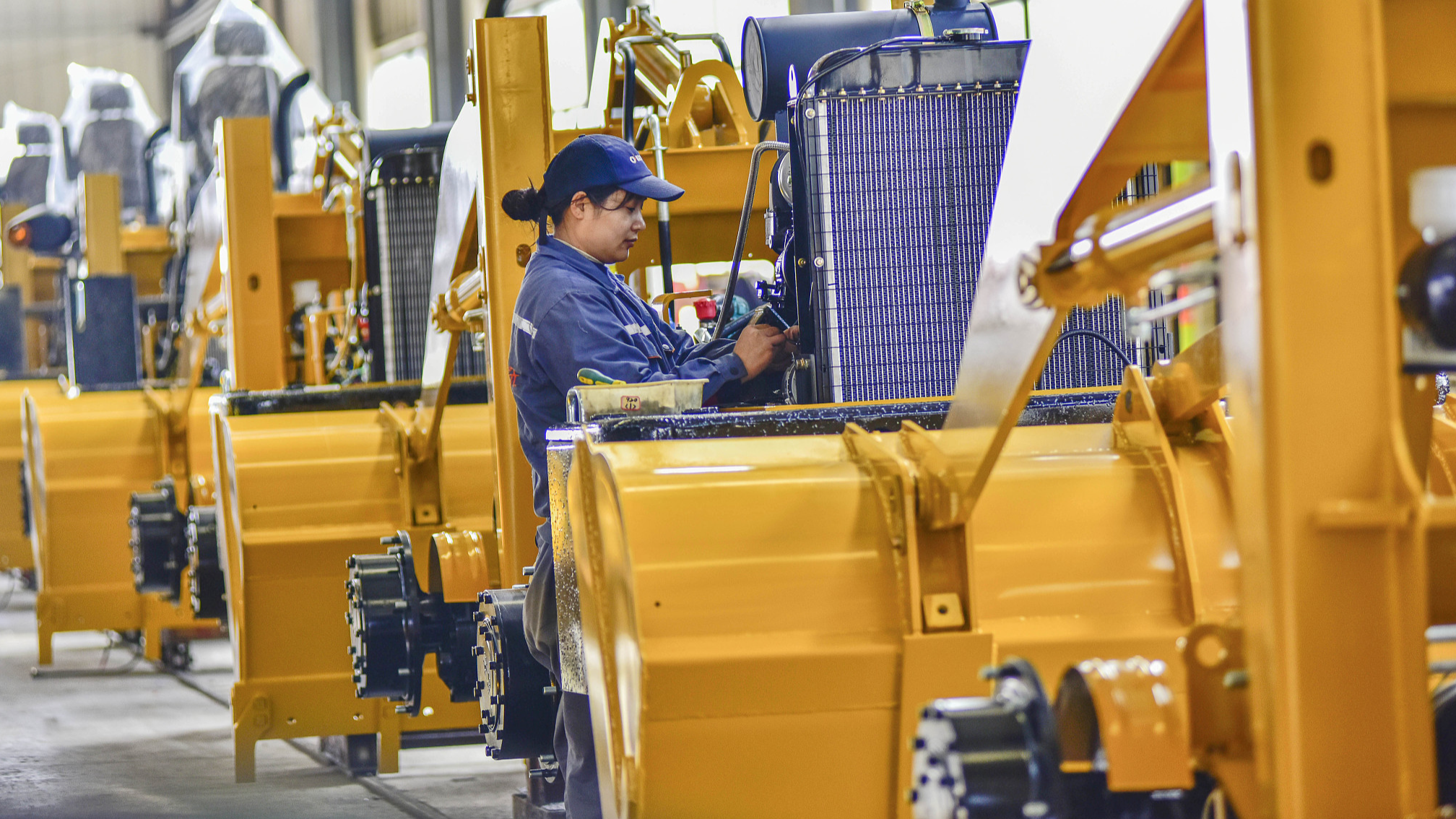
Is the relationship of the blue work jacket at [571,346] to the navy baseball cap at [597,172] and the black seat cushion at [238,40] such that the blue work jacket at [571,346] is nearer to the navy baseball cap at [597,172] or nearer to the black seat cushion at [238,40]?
the navy baseball cap at [597,172]

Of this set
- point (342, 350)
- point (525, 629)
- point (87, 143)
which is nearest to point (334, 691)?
point (342, 350)

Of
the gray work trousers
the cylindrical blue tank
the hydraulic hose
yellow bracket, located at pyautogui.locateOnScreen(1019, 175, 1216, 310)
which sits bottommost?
the gray work trousers

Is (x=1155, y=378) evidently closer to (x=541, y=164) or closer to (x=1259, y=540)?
(x=1259, y=540)

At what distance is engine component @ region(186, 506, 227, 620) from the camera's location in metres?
5.70

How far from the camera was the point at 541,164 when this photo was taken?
12.7ft

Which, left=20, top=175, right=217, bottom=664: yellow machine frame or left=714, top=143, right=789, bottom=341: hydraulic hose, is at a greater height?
left=714, top=143, right=789, bottom=341: hydraulic hose

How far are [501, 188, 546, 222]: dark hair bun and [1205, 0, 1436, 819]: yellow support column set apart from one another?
241 cm

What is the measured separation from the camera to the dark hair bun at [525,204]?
373 centimetres

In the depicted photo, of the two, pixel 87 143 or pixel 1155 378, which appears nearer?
pixel 1155 378

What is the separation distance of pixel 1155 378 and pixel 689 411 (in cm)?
74

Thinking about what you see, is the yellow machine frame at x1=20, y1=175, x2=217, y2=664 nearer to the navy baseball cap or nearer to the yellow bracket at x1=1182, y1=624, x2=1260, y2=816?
the navy baseball cap

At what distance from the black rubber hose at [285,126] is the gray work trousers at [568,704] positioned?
206 inches

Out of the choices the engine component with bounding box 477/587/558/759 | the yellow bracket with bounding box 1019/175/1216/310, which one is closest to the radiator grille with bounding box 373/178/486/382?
the engine component with bounding box 477/587/558/759

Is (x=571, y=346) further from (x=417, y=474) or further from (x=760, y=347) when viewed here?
(x=417, y=474)
